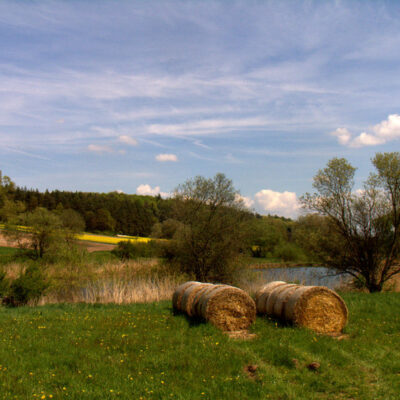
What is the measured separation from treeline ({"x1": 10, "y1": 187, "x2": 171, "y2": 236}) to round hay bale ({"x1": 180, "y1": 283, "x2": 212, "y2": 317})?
5997 centimetres

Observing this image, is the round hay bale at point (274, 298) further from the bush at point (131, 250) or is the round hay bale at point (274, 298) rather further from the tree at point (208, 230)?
the bush at point (131, 250)

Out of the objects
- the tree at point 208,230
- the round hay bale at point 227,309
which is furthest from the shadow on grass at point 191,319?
the tree at point 208,230

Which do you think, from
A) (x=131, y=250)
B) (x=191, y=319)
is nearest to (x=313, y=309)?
(x=191, y=319)

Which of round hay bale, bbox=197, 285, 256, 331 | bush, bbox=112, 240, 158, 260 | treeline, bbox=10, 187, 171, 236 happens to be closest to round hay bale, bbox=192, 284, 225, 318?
round hay bale, bbox=197, 285, 256, 331

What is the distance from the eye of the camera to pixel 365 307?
1278 cm

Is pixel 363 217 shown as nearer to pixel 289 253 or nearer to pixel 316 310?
pixel 316 310

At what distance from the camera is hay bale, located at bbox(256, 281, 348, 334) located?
31.1 ft

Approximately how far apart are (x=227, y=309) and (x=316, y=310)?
2.18 metres

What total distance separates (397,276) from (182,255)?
40.1 feet

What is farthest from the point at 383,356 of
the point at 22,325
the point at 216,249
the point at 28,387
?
the point at 216,249

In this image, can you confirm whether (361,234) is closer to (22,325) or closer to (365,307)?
(365,307)

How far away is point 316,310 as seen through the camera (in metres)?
9.62

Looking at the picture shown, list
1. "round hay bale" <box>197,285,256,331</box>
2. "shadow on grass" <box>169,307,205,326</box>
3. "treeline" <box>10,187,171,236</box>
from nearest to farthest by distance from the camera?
"round hay bale" <box>197,285,256,331</box>
"shadow on grass" <box>169,307,205,326</box>
"treeline" <box>10,187,171,236</box>

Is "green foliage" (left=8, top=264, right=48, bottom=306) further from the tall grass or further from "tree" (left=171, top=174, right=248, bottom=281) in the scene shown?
"tree" (left=171, top=174, right=248, bottom=281)
